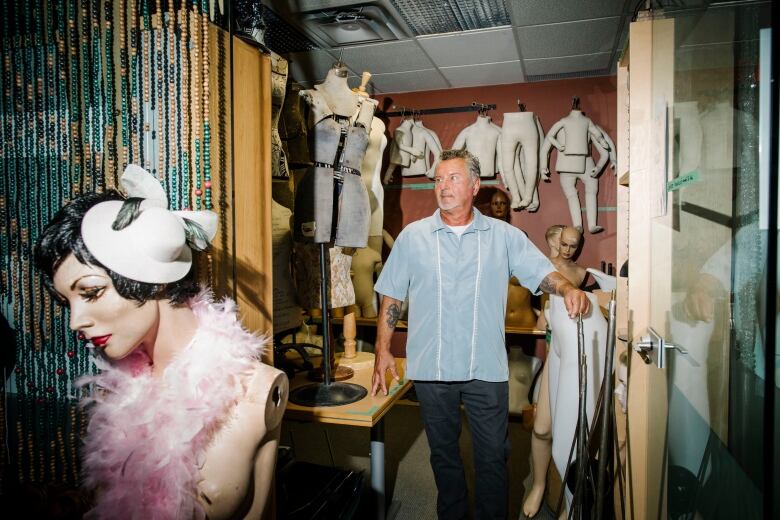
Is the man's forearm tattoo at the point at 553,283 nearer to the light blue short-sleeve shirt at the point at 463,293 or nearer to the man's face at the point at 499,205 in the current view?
the light blue short-sleeve shirt at the point at 463,293

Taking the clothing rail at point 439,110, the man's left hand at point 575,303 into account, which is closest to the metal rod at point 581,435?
the man's left hand at point 575,303

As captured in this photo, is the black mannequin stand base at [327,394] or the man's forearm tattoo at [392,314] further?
the man's forearm tattoo at [392,314]

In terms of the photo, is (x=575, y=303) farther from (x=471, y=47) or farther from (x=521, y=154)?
(x=521, y=154)

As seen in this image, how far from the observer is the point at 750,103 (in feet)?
3.44

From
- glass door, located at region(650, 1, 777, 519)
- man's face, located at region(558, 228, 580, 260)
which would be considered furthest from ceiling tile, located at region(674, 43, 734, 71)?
man's face, located at region(558, 228, 580, 260)

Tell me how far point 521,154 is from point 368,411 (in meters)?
3.09

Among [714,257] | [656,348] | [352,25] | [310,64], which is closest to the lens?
[714,257]

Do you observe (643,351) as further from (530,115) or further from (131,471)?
(530,115)

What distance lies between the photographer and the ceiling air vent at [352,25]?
3369mm

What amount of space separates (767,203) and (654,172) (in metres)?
1.12

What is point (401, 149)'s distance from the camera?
4.73 m

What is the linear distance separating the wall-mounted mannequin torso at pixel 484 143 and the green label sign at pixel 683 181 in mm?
2962

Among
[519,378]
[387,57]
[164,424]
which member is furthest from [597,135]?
[164,424]

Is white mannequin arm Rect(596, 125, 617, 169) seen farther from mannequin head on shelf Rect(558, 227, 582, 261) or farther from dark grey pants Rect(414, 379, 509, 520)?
dark grey pants Rect(414, 379, 509, 520)
